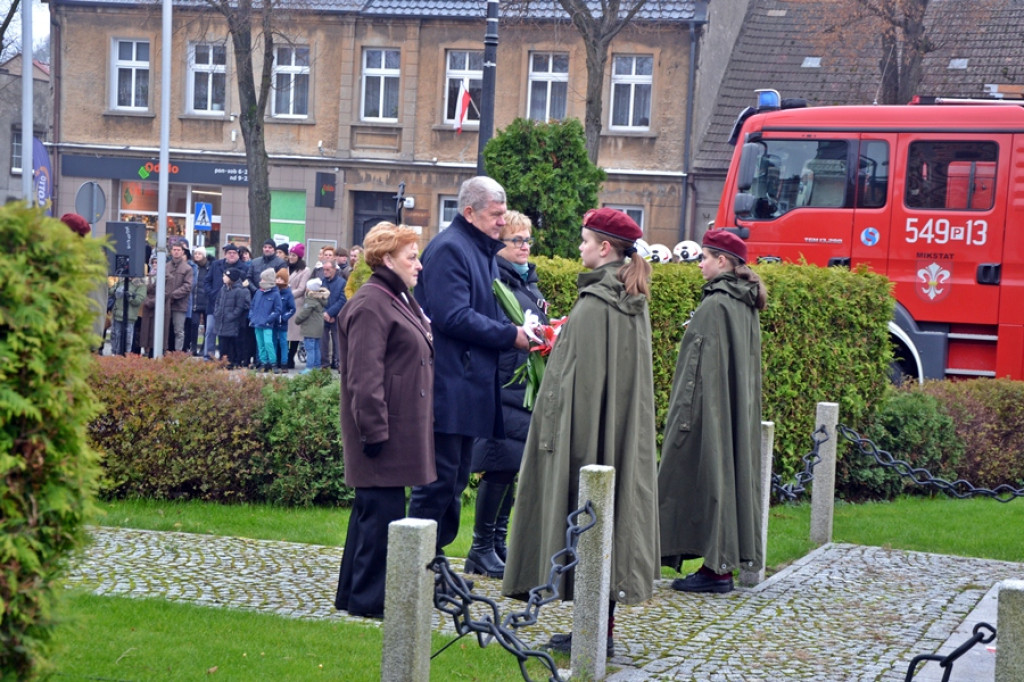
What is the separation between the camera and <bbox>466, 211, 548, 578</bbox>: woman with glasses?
7367 millimetres

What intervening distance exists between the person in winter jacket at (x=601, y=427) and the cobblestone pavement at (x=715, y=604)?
1.52 feet

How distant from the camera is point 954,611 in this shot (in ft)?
24.1

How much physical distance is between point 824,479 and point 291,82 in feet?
92.7

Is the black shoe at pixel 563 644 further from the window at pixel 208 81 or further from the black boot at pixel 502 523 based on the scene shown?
the window at pixel 208 81

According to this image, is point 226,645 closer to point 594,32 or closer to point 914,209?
point 914,209

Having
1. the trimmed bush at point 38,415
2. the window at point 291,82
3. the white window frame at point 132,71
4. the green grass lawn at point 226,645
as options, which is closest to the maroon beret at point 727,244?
the green grass lawn at point 226,645

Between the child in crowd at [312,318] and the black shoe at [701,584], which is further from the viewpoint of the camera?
the child in crowd at [312,318]

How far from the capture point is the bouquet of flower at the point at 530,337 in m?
7.01

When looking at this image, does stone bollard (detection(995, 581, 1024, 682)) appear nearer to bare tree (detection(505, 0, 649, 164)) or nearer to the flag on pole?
bare tree (detection(505, 0, 649, 164))

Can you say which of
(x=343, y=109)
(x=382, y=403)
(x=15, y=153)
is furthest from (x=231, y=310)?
(x=15, y=153)

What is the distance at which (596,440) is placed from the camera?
5.89 meters

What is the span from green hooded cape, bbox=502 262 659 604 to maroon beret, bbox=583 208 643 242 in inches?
5.8

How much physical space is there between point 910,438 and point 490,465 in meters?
5.82

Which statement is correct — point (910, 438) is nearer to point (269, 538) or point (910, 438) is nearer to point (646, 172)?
point (269, 538)
